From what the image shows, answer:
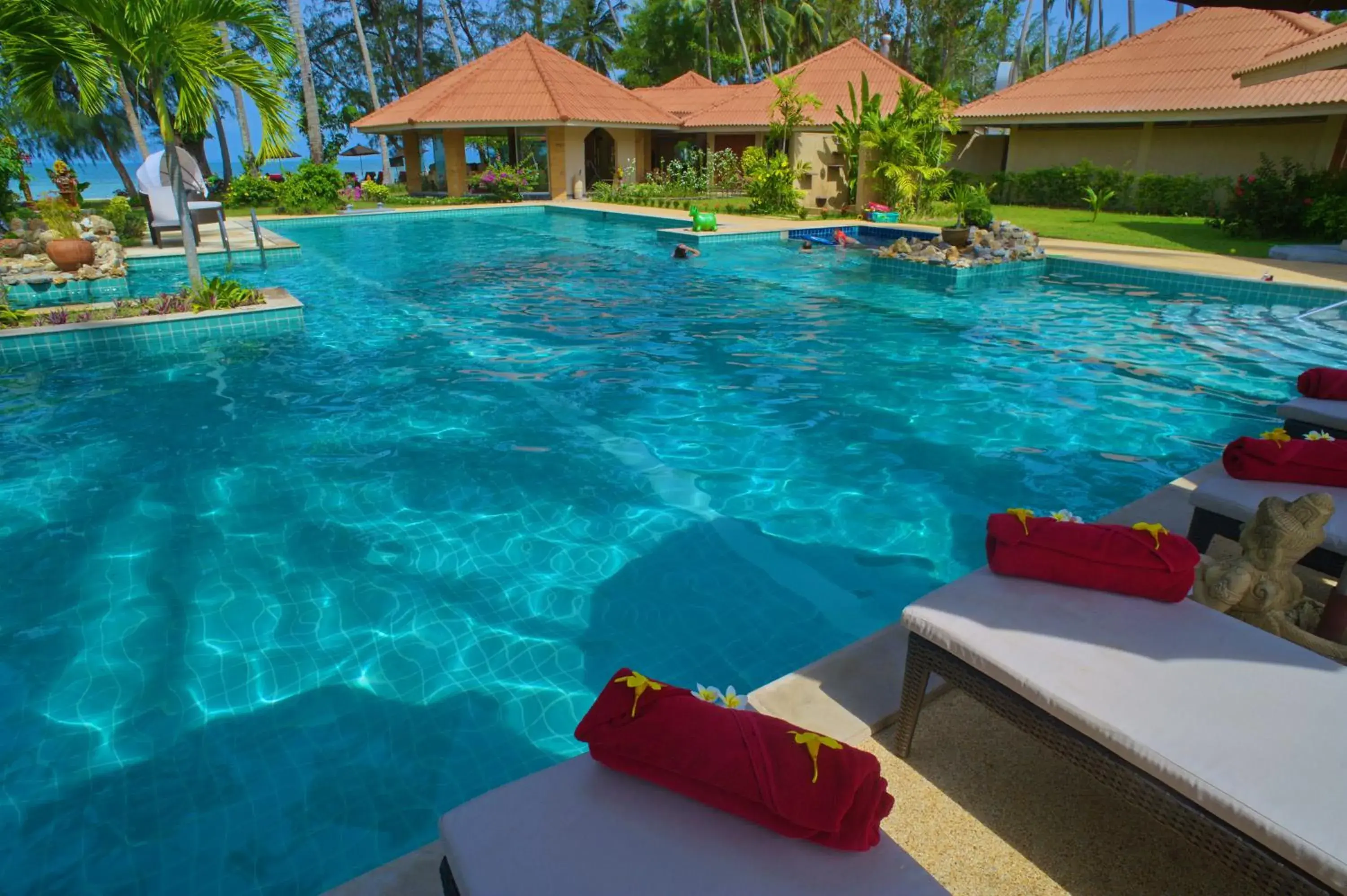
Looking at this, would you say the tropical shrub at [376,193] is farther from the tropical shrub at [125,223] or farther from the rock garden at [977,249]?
the rock garden at [977,249]

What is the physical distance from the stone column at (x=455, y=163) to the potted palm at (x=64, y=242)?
16028 mm

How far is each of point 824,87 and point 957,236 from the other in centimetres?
1551

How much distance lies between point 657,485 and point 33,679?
3.83 meters

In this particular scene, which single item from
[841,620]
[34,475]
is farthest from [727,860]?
[34,475]

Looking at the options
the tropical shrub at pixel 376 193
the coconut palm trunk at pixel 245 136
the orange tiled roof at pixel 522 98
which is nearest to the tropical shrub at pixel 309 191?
the coconut palm trunk at pixel 245 136

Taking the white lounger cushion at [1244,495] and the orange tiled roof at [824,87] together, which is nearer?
the white lounger cushion at [1244,495]

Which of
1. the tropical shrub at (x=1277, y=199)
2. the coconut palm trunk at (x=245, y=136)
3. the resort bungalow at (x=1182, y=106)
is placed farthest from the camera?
the coconut palm trunk at (x=245, y=136)

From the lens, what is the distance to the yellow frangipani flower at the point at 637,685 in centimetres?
218

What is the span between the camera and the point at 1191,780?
1.96 metres

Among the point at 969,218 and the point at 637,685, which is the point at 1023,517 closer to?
the point at 637,685

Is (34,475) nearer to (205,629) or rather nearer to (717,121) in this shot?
(205,629)

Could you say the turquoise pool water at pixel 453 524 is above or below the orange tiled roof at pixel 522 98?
below

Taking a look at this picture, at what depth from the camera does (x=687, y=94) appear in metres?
34.6

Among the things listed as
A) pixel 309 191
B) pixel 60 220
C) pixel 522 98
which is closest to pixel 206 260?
pixel 60 220
